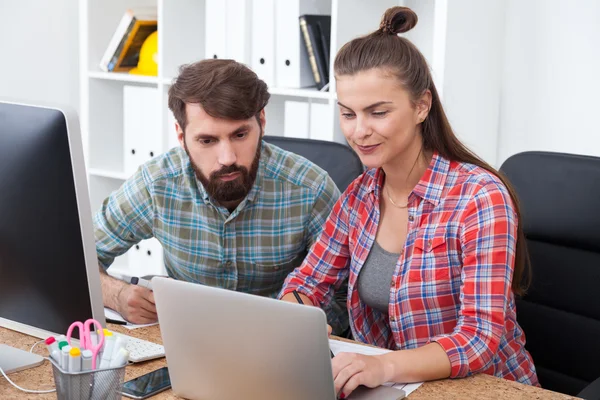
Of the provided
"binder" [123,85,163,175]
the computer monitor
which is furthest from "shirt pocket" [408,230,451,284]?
"binder" [123,85,163,175]

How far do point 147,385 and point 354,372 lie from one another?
336 millimetres

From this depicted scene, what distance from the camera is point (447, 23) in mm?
2441

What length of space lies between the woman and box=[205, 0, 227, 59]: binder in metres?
1.35

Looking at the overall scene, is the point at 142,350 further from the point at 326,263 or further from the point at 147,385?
the point at 326,263

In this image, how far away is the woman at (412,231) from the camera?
4.93 ft

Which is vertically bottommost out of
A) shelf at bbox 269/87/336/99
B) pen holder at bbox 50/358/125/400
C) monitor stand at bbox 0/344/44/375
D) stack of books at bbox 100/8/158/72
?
monitor stand at bbox 0/344/44/375

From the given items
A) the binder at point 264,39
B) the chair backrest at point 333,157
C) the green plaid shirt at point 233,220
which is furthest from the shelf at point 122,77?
the green plaid shirt at point 233,220

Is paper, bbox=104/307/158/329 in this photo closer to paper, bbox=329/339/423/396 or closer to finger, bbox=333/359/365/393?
paper, bbox=329/339/423/396

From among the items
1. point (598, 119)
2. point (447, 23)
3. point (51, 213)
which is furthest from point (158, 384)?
point (598, 119)

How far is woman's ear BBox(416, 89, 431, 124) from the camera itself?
167cm

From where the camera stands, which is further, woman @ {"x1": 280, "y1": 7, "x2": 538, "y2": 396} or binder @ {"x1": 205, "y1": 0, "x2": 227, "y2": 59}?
binder @ {"x1": 205, "y1": 0, "x2": 227, "y2": 59}

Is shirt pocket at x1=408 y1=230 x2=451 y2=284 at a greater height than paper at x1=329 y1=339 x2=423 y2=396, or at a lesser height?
greater

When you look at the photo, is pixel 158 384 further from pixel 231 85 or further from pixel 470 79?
pixel 470 79

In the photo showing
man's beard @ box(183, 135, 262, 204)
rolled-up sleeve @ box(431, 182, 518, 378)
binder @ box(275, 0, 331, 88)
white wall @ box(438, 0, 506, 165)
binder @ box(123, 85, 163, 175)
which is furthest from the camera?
binder @ box(123, 85, 163, 175)
